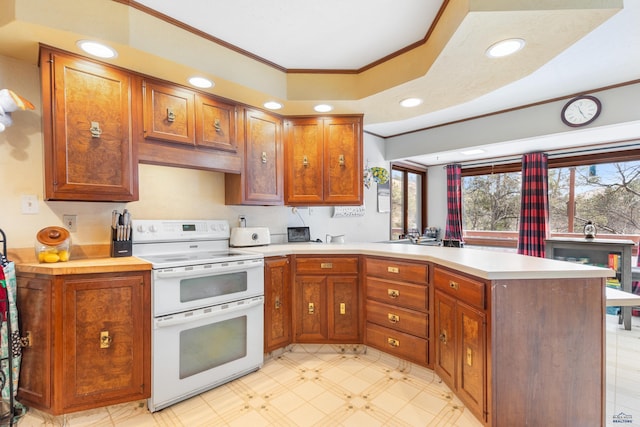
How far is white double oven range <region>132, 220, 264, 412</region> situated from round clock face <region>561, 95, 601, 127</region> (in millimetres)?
3171

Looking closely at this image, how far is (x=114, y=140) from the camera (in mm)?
1916

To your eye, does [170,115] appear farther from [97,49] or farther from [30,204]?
[30,204]

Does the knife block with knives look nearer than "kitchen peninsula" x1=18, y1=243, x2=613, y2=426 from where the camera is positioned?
No

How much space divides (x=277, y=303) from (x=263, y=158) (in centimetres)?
129

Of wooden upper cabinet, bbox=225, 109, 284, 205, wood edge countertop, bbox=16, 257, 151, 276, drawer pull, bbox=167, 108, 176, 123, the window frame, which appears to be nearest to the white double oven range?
wood edge countertop, bbox=16, 257, 151, 276

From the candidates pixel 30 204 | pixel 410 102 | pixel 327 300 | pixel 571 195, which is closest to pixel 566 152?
pixel 571 195

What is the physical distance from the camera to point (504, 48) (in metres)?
1.68

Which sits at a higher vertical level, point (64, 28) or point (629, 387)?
point (64, 28)

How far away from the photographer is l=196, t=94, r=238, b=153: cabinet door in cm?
228

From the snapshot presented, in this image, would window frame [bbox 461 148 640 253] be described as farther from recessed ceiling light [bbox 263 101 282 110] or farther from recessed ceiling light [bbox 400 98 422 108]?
recessed ceiling light [bbox 263 101 282 110]

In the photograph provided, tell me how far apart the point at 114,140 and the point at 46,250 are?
0.77 meters

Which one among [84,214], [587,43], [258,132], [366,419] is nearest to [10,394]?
[84,214]

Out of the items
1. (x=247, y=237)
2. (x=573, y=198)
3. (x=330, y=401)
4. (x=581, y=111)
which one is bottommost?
(x=330, y=401)

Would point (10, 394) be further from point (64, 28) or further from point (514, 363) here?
point (514, 363)
